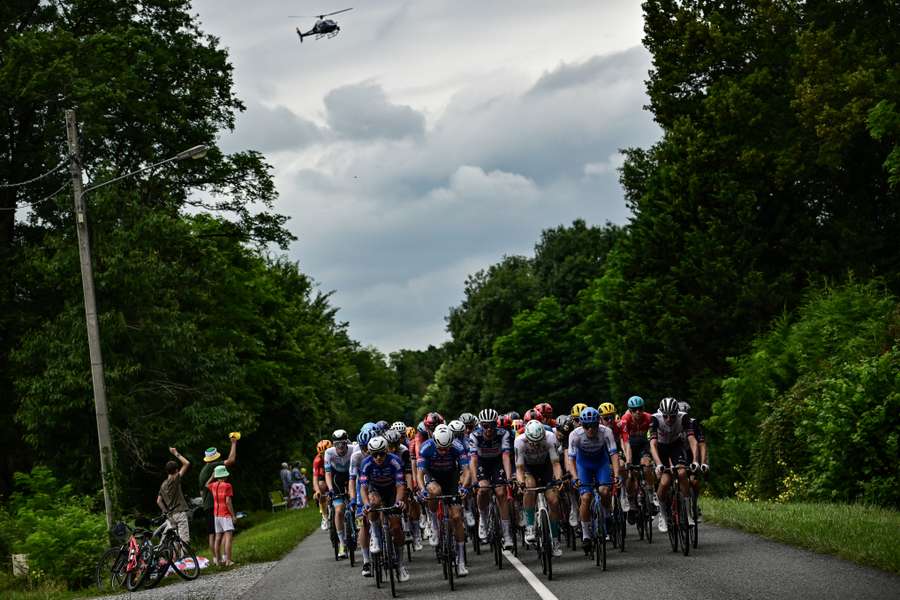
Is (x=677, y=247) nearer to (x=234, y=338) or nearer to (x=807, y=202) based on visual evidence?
(x=807, y=202)

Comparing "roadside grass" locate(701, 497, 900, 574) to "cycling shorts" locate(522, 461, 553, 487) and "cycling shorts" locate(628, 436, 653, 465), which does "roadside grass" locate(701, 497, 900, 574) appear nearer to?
"cycling shorts" locate(628, 436, 653, 465)

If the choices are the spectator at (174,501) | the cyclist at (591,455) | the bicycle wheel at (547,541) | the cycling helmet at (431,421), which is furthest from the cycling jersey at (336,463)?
the bicycle wheel at (547,541)

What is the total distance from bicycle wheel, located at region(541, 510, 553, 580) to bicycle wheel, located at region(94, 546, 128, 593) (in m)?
8.20

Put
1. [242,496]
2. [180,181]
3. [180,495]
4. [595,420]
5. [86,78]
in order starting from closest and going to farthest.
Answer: [595,420] → [180,495] → [86,78] → [180,181] → [242,496]

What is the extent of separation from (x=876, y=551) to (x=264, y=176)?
2970cm

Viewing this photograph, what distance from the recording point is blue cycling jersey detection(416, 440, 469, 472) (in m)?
15.6

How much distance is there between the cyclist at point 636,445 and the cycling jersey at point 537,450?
6.96ft

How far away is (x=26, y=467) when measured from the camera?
35.9 metres

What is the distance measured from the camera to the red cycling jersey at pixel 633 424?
17875mm

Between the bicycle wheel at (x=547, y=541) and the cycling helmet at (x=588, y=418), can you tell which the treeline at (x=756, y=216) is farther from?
the bicycle wheel at (x=547, y=541)

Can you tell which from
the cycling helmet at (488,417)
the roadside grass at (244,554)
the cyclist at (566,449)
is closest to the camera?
the cycling helmet at (488,417)

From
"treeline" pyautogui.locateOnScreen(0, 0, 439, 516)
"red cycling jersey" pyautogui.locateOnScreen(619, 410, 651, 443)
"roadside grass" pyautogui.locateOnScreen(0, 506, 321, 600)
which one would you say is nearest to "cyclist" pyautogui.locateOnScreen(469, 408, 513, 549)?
"red cycling jersey" pyautogui.locateOnScreen(619, 410, 651, 443)

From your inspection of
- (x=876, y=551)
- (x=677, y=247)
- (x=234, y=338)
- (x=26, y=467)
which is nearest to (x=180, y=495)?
(x=876, y=551)

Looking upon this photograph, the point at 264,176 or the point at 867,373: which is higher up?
the point at 264,176
